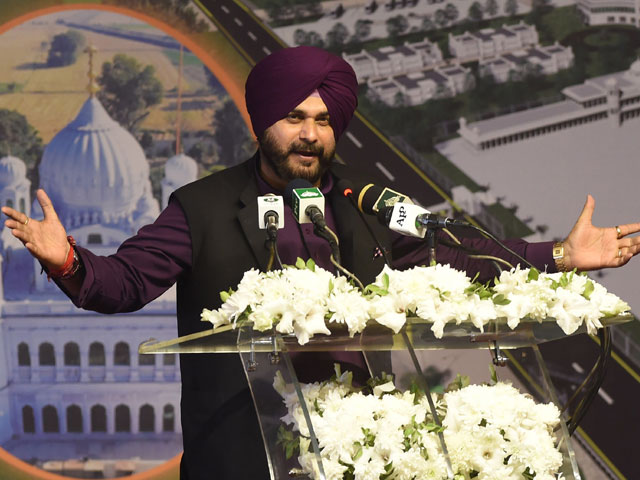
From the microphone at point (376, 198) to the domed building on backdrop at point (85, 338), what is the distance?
234 cm

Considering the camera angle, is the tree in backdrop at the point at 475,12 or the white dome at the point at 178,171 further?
the tree in backdrop at the point at 475,12

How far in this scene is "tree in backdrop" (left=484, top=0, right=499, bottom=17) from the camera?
511 centimetres

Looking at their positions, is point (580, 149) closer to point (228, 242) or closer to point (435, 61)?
point (435, 61)

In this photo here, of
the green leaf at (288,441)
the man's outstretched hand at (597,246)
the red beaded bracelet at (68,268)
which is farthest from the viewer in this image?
the man's outstretched hand at (597,246)

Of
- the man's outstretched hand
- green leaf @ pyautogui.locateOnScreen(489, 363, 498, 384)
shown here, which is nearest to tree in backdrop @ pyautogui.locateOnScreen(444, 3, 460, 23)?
the man's outstretched hand

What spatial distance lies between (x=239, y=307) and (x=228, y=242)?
3.32ft

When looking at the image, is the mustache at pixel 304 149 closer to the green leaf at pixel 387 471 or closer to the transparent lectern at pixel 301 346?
the transparent lectern at pixel 301 346

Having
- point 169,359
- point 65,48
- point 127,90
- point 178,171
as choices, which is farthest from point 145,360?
point 65,48

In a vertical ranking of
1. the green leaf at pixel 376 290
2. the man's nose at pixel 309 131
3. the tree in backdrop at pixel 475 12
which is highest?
the green leaf at pixel 376 290

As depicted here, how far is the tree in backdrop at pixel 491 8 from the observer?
5.11 m

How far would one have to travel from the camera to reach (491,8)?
512 centimetres

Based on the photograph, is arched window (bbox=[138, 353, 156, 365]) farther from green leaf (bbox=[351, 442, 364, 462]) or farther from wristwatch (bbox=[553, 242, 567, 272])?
green leaf (bbox=[351, 442, 364, 462])

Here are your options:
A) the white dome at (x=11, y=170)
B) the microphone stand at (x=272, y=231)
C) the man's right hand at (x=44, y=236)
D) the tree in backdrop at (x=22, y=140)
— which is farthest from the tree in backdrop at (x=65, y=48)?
the microphone stand at (x=272, y=231)

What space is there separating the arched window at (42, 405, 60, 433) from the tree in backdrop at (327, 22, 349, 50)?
2.17 metres
